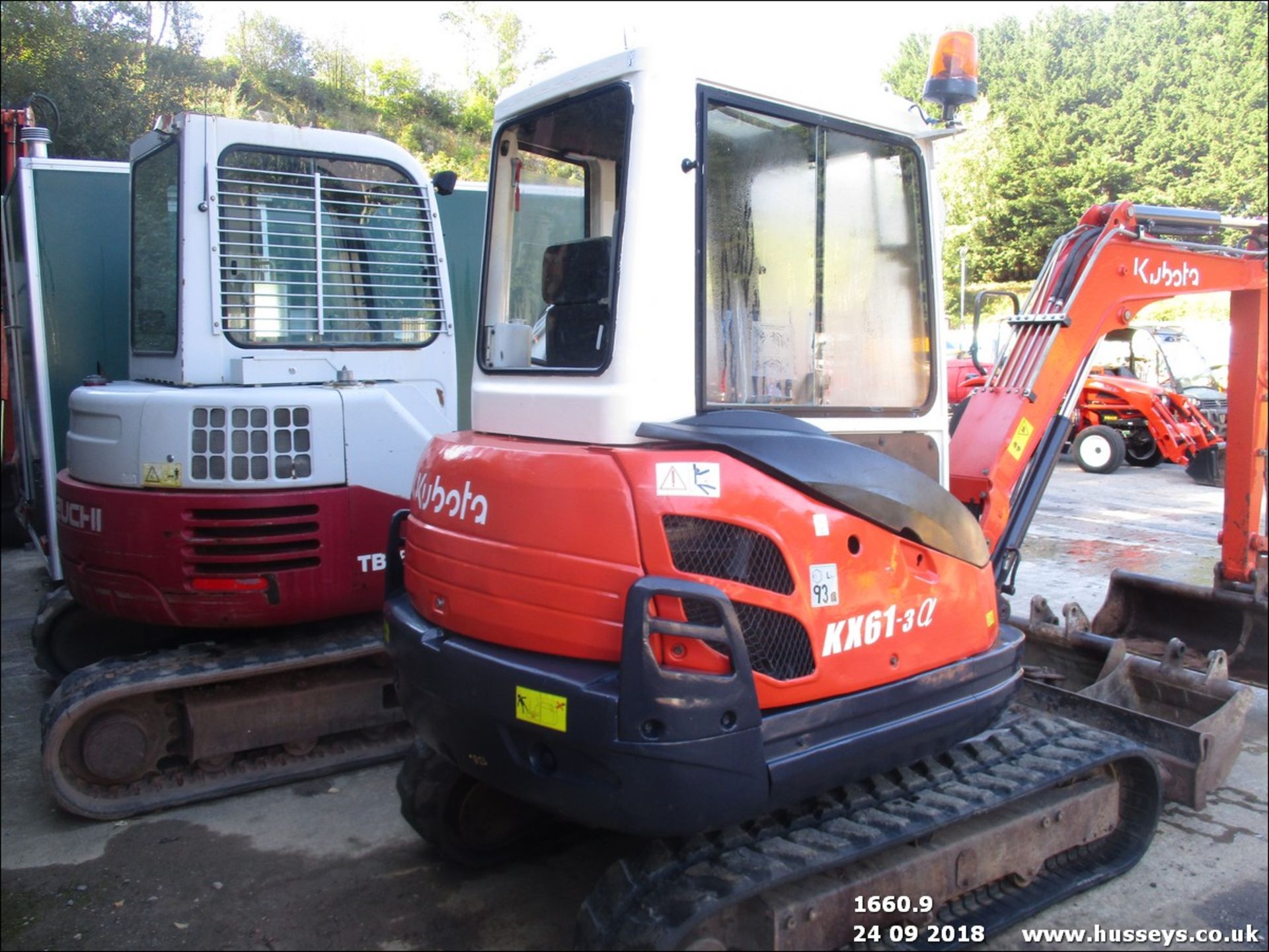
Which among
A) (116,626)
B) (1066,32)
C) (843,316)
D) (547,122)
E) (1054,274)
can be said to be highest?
(1066,32)

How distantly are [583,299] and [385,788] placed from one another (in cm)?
255

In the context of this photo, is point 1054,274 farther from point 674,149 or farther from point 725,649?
point 725,649

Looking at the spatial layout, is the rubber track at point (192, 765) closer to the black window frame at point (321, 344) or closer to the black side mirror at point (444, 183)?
the black window frame at point (321, 344)

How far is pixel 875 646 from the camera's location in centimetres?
272

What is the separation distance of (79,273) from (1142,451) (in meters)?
13.2

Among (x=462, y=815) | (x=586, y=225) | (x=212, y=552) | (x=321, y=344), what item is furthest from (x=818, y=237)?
(x=212, y=552)

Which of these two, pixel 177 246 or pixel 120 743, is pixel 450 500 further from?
pixel 177 246

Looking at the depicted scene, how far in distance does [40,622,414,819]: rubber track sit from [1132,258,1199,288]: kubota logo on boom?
12.1ft

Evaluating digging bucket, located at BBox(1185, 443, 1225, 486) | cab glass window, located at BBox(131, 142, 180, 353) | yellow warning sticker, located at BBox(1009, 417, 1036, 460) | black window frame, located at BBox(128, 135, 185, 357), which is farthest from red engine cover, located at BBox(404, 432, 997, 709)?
digging bucket, located at BBox(1185, 443, 1225, 486)

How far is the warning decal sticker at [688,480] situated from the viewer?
7.95 ft

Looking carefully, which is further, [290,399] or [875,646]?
[290,399]

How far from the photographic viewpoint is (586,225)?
3250 mm

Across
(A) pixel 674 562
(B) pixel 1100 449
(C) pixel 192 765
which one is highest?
(A) pixel 674 562

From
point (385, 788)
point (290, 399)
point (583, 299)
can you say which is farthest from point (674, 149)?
point (385, 788)
